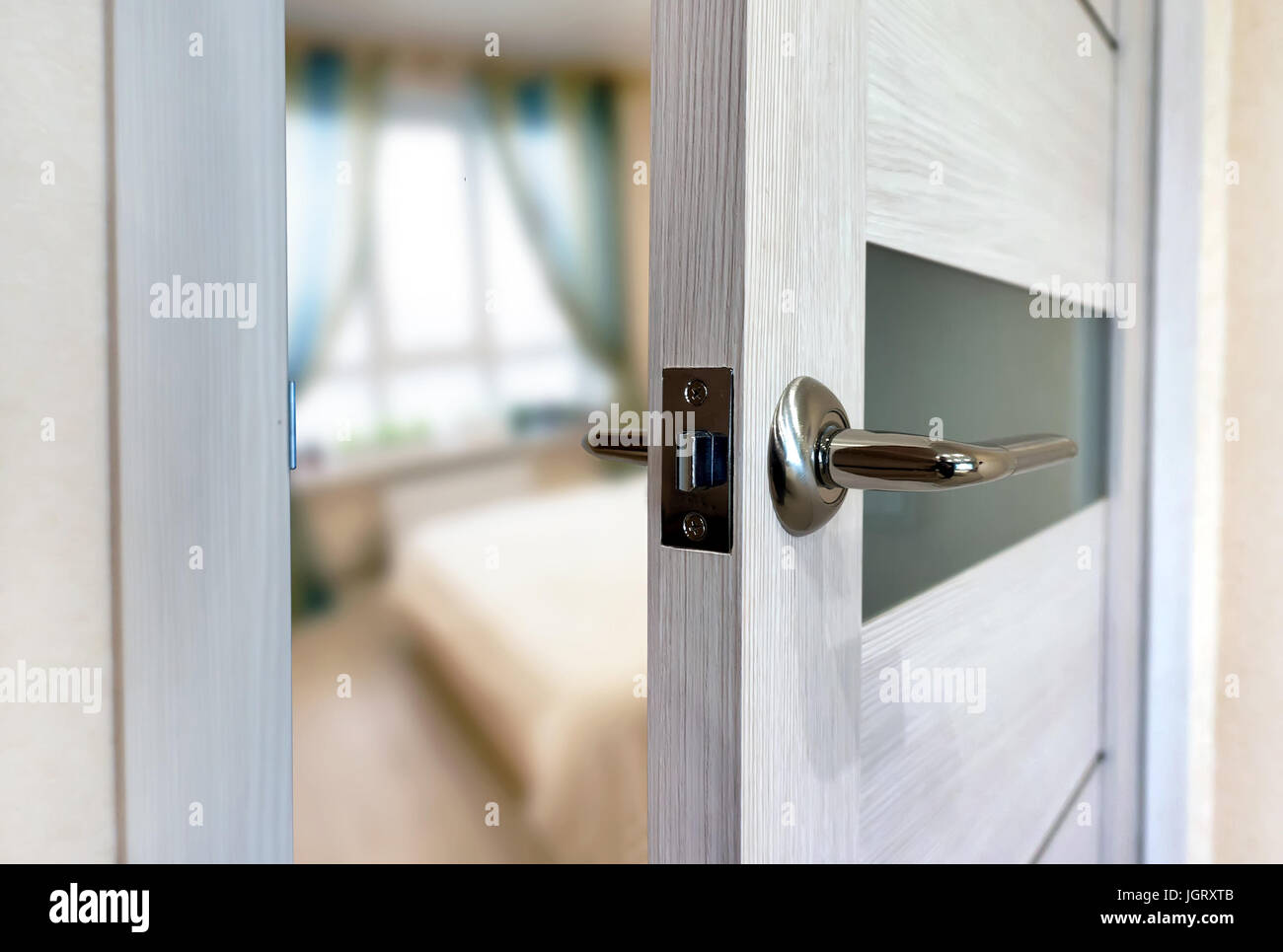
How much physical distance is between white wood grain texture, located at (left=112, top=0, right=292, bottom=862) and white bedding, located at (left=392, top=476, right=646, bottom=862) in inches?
13.6

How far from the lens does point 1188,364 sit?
0.86 meters

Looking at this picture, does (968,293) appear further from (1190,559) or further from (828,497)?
(1190,559)

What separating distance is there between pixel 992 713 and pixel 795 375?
0.33 meters

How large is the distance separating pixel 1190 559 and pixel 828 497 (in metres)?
0.80

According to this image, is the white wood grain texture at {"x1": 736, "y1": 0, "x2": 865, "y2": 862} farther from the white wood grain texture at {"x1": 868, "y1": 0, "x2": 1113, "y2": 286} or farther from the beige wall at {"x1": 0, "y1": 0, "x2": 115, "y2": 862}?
the beige wall at {"x1": 0, "y1": 0, "x2": 115, "y2": 862}

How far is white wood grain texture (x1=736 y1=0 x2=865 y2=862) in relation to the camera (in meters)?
0.26

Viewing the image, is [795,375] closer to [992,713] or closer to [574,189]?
[992,713]

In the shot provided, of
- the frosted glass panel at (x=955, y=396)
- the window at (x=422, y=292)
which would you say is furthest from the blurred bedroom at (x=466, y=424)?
the frosted glass panel at (x=955, y=396)

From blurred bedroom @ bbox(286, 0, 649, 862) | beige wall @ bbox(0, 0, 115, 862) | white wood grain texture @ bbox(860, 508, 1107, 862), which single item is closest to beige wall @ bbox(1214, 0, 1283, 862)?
white wood grain texture @ bbox(860, 508, 1107, 862)

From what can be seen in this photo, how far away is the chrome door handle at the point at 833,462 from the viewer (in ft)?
0.88

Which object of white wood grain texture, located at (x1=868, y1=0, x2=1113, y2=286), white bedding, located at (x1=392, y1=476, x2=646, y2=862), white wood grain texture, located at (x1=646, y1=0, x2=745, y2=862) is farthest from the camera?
white bedding, located at (x1=392, y1=476, x2=646, y2=862)

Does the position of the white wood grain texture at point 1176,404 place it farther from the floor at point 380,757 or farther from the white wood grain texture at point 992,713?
the floor at point 380,757
